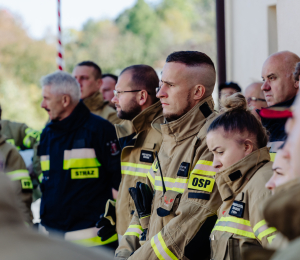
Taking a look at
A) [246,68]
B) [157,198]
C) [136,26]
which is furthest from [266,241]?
[136,26]

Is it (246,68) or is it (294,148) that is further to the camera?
(246,68)

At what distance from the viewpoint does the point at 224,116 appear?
252 centimetres

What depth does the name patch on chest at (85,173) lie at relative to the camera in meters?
4.06

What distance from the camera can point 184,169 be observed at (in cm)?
268

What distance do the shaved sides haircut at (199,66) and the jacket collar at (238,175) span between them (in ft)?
2.67

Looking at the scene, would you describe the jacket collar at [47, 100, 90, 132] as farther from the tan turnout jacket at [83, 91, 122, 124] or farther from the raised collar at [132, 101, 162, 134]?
the tan turnout jacket at [83, 91, 122, 124]

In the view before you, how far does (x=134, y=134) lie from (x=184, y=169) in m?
1.16

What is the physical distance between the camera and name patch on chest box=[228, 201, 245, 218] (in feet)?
7.20

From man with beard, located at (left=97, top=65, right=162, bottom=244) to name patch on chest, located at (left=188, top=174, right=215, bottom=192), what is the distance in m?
0.86

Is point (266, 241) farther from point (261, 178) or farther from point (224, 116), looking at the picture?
point (224, 116)

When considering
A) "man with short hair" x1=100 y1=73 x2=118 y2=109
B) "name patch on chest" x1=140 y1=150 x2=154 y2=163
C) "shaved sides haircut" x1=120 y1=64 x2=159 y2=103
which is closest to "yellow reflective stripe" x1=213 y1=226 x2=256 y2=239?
"name patch on chest" x1=140 y1=150 x2=154 y2=163

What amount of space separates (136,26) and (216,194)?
1427 inches

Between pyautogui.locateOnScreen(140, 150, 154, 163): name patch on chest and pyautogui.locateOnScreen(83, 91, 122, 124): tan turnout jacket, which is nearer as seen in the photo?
pyautogui.locateOnScreen(140, 150, 154, 163): name patch on chest

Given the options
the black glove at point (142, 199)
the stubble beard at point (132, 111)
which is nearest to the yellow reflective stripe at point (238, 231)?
the black glove at point (142, 199)
